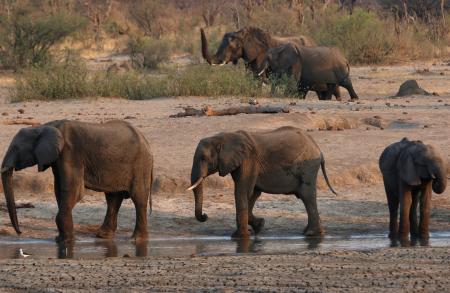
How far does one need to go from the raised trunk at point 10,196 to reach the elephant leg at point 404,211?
3603 millimetres

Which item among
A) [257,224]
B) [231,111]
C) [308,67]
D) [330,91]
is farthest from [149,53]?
[257,224]

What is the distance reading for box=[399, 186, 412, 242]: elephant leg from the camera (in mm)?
11773

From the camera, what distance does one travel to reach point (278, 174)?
40.2 feet

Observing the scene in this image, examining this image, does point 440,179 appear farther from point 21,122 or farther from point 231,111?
point 21,122

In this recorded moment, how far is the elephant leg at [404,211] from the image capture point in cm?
1177

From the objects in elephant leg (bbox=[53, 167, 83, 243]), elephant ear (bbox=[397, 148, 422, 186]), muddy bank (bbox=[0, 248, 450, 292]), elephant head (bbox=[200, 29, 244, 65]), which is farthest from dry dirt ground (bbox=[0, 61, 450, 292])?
elephant head (bbox=[200, 29, 244, 65])

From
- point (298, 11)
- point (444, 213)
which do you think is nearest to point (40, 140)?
point (444, 213)

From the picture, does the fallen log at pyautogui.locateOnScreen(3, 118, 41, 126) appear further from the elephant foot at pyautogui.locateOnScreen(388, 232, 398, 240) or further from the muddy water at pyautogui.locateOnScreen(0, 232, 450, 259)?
the elephant foot at pyautogui.locateOnScreen(388, 232, 398, 240)

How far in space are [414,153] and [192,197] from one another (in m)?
2.85

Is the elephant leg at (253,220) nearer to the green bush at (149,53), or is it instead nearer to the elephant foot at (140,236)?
the elephant foot at (140,236)

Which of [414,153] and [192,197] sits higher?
[414,153]

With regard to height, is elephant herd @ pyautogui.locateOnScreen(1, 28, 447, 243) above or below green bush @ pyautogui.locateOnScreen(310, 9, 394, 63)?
above

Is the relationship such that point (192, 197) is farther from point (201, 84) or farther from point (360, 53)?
point (360, 53)

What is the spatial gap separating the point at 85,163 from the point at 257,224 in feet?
6.27
